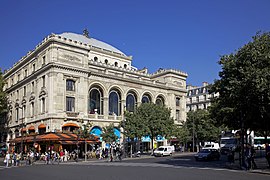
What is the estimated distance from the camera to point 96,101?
179 ft

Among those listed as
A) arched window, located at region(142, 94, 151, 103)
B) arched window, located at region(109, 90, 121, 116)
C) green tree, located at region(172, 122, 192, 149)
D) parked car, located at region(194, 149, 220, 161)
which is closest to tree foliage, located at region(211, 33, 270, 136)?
parked car, located at region(194, 149, 220, 161)

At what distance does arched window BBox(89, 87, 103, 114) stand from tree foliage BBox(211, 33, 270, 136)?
3050 centimetres

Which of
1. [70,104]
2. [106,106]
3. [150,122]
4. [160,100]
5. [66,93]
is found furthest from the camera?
[160,100]

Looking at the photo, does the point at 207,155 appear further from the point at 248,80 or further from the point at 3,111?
the point at 3,111

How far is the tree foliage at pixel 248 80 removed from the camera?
69.2ft

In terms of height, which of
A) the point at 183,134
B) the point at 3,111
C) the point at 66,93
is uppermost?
the point at 66,93

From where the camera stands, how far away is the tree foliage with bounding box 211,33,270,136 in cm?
2108

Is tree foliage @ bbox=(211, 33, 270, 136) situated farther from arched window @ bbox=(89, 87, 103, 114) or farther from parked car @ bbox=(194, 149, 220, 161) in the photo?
arched window @ bbox=(89, 87, 103, 114)

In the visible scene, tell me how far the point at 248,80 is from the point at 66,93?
3282 cm

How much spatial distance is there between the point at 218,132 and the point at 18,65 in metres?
40.5

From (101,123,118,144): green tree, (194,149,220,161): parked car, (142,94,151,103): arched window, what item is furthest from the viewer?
(142,94,151,103): arched window

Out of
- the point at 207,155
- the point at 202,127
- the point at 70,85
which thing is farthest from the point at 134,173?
the point at 202,127

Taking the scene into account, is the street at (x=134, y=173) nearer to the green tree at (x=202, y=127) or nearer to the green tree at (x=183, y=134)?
the green tree at (x=183, y=134)

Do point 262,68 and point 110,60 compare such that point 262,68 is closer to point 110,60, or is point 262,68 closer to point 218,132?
point 218,132
